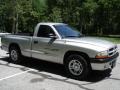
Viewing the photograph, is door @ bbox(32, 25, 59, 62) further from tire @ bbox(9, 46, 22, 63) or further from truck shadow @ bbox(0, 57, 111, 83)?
tire @ bbox(9, 46, 22, 63)

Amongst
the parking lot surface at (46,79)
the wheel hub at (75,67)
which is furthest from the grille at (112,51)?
the wheel hub at (75,67)

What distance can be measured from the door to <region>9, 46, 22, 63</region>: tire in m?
1.03

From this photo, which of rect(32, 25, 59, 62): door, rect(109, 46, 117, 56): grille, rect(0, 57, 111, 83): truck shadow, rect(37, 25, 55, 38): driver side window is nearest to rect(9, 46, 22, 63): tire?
rect(0, 57, 111, 83): truck shadow

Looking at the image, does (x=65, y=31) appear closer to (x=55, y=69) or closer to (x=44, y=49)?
(x=44, y=49)

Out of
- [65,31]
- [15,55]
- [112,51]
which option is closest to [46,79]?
[65,31]

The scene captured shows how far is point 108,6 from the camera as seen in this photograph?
3228 cm

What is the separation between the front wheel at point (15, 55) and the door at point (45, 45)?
104cm

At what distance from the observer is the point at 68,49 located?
24.7ft

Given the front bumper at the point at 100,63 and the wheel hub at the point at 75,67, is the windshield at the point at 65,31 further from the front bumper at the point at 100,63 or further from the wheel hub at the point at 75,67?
the front bumper at the point at 100,63

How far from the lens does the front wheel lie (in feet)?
31.3

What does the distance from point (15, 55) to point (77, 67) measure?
3314 millimetres

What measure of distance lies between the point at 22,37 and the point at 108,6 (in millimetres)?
24825

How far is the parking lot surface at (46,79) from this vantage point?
21.7ft

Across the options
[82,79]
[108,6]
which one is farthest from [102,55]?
[108,6]
